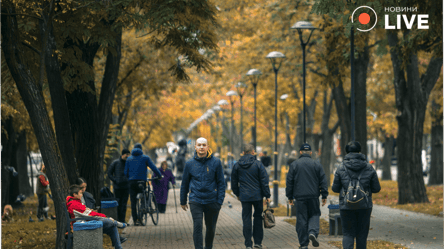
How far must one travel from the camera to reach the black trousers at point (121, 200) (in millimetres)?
14109

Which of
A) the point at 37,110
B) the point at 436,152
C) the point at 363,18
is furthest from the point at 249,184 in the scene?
the point at 436,152

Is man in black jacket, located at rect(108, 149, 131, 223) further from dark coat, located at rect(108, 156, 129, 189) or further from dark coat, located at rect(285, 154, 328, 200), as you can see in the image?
dark coat, located at rect(285, 154, 328, 200)

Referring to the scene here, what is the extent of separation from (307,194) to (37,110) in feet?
14.9

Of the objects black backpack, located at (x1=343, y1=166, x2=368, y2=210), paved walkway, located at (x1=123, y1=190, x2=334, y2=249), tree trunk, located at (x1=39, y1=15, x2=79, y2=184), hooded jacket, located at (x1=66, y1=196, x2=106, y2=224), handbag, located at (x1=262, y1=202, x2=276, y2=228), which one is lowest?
paved walkway, located at (x1=123, y1=190, x2=334, y2=249)

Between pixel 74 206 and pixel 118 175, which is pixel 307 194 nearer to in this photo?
pixel 74 206

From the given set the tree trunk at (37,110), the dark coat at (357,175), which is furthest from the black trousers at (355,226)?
the tree trunk at (37,110)

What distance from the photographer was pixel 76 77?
12000mm

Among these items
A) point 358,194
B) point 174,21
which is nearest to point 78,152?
point 174,21

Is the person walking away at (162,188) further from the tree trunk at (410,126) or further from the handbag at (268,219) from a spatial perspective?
the tree trunk at (410,126)

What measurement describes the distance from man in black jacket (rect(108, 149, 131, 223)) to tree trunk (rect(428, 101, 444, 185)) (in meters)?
19.8

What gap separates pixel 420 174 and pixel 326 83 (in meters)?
4.27

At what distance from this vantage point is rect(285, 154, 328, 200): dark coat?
9242 millimetres

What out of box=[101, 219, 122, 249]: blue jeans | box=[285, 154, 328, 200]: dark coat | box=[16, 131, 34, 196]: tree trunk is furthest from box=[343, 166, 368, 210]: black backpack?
box=[16, 131, 34, 196]: tree trunk

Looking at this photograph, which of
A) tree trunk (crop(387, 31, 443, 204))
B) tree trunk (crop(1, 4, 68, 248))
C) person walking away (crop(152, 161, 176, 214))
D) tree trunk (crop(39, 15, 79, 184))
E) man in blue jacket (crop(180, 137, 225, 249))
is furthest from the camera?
tree trunk (crop(387, 31, 443, 204))
